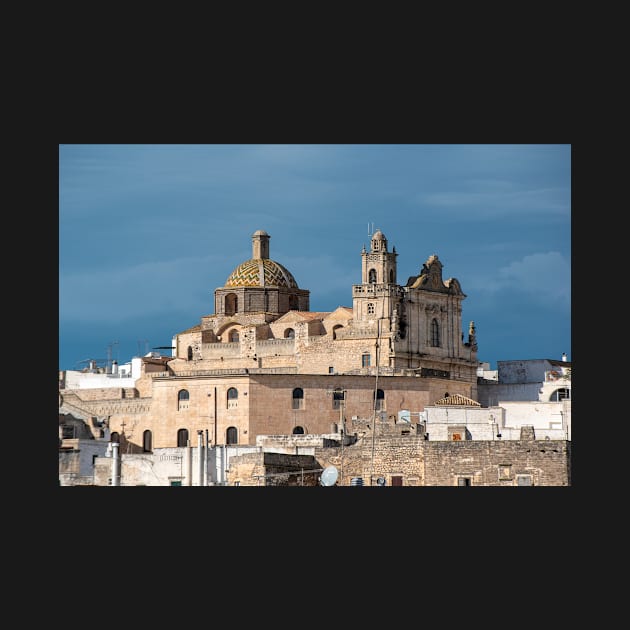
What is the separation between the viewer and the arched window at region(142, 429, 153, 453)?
65.4 meters

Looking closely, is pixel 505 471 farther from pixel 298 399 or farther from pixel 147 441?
pixel 147 441

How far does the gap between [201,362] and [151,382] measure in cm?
437

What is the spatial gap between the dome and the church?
0.18 feet

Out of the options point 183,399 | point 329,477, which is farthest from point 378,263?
point 329,477

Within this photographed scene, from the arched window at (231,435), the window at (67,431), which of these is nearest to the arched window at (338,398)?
the arched window at (231,435)

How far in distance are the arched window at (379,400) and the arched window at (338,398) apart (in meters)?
1.04

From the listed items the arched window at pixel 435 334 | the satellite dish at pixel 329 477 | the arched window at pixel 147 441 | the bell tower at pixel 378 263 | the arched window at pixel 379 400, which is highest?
the bell tower at pixel 378 263

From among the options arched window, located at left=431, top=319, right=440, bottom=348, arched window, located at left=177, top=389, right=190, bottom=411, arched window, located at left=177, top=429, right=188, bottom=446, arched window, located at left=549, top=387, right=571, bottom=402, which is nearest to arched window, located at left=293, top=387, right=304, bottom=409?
arched window, located at left=177, top=389, right=190, bottom=411

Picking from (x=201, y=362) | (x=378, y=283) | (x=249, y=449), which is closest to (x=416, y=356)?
(x=378, y=283)

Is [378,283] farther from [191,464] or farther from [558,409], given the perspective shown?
[191,464]

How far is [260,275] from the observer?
3081 inches

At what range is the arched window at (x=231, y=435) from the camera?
6298 cm

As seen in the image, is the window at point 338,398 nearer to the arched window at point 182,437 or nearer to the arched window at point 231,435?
the arched window at point 231,435

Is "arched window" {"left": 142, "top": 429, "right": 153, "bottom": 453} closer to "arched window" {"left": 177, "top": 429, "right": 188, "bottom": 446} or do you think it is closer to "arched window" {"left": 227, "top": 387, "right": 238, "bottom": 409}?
"arched window" {"left": 177, "top": 429, "right": 188, "bottom": 446}
